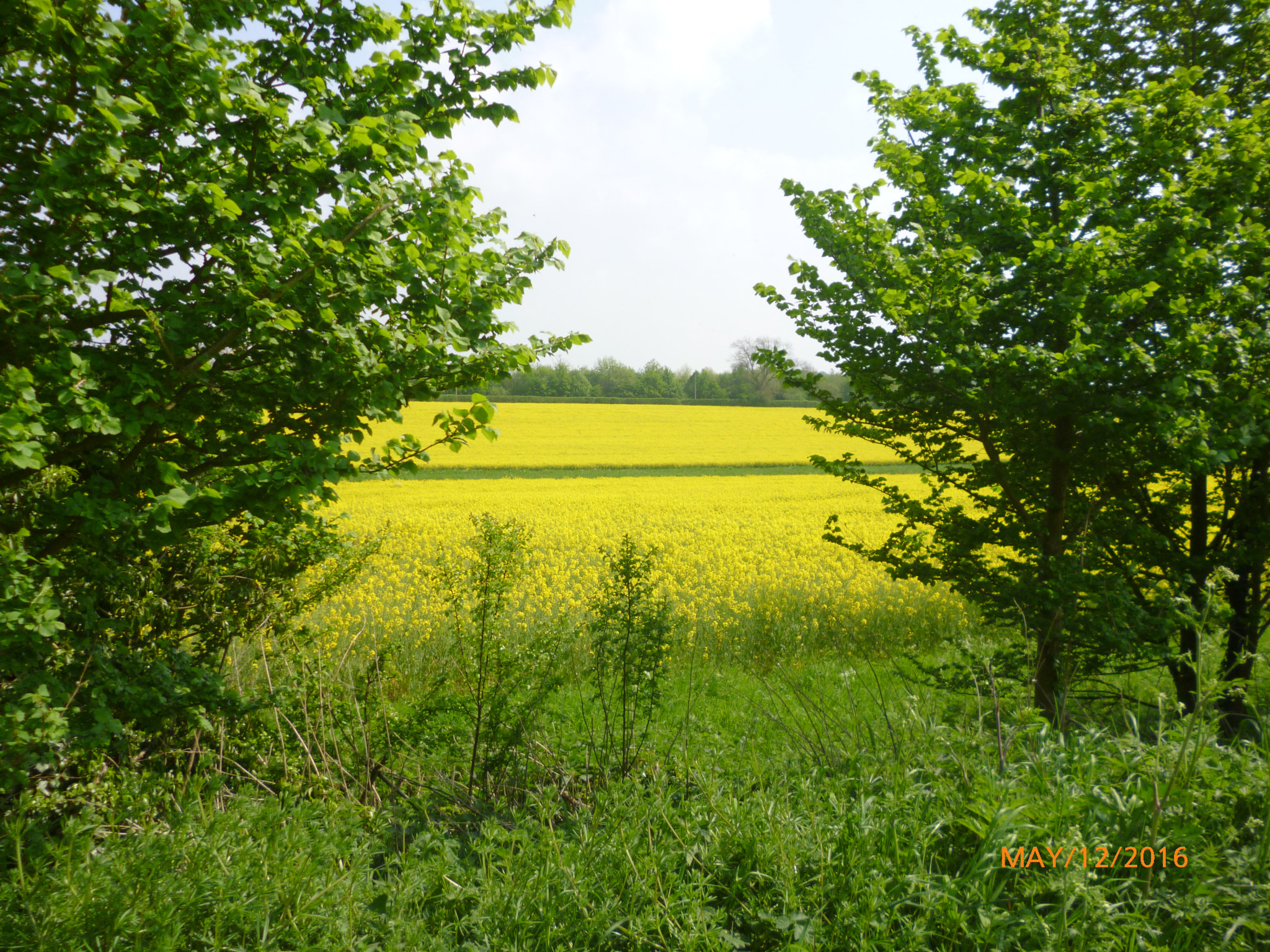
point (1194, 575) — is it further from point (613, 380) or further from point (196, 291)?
point (613, 380)

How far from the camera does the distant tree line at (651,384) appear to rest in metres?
55.8

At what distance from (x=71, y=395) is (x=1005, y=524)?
551 cm

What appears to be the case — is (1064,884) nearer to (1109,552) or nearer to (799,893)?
(799,893)

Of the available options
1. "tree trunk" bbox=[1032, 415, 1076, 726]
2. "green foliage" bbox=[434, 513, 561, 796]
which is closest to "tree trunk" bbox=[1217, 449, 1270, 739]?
→ "tree trunk" bbox=[1032, 415, 1076, 726]

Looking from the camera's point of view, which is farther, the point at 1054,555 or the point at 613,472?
the point at 613,472

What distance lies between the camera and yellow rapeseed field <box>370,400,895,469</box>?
2820 cm

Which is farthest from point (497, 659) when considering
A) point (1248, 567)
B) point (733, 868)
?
point (1248, 567)

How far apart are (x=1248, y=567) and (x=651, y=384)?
59137 mm

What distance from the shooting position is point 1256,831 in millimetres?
2266

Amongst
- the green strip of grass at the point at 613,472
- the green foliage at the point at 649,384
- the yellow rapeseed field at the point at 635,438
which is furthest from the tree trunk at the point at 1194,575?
the green foliage at the point at 649,384

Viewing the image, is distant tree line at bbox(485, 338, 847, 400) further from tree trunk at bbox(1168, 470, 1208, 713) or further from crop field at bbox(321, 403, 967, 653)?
tree trunk at bbox(1168, 470, 1208, 713)

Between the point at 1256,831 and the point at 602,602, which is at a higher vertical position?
the point at 602,602

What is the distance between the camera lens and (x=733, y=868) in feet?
7.93

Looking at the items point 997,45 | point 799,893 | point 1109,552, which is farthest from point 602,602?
point 997,45
